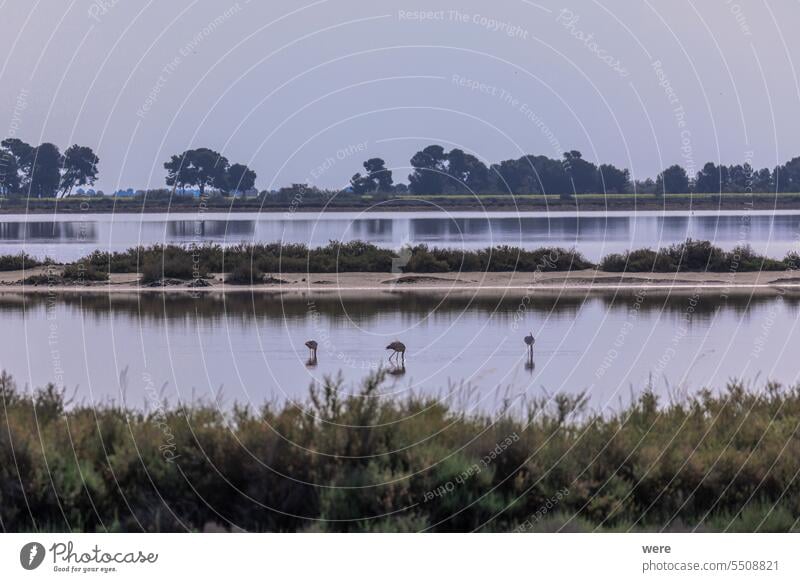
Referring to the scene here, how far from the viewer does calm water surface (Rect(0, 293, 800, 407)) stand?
44.3 ft

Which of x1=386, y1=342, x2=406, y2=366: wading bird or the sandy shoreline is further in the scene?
the sandy shoreline

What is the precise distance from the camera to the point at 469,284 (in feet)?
88.1

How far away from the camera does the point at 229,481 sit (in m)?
8.59

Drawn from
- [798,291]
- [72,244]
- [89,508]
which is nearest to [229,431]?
[89,508]

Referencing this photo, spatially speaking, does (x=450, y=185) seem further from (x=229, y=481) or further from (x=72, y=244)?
(x=229, y=481)

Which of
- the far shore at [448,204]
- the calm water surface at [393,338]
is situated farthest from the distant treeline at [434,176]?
the calm water surface at [393,338]

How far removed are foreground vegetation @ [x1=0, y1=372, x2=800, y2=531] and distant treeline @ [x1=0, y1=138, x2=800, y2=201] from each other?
129ft

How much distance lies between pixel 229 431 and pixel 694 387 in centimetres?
606
